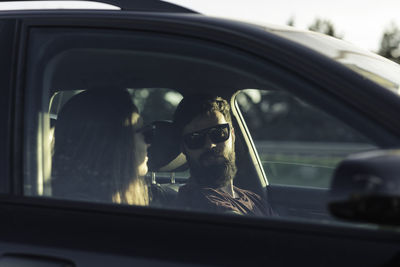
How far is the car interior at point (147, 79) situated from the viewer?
165cm

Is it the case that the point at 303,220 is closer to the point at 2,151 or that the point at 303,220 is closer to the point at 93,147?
the point at 93,147

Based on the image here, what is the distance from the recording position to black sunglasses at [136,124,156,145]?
1.95 m

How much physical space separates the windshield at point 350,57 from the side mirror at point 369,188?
42 cm

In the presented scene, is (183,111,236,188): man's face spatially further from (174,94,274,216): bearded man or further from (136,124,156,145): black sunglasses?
(136,124,156,145): black sunglasses

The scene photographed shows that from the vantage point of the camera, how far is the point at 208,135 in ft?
7.38

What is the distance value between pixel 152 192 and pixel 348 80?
75 cm

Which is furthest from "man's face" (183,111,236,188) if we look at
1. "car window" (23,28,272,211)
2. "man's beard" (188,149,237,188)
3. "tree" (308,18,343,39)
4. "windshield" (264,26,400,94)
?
"tree" (308,18,343,39)

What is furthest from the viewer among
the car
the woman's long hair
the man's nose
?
the man's nose

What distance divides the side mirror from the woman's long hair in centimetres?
69

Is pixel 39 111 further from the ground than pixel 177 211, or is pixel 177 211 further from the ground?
pixel 39 111

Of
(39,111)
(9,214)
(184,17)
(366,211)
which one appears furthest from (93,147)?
(366,211)

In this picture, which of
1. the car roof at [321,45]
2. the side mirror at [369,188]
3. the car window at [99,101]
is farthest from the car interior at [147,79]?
the side mirror at [369,188]

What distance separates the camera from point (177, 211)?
5.15 feet

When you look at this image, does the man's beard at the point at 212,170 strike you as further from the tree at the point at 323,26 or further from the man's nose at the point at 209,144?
the tree at the point at 323,26
